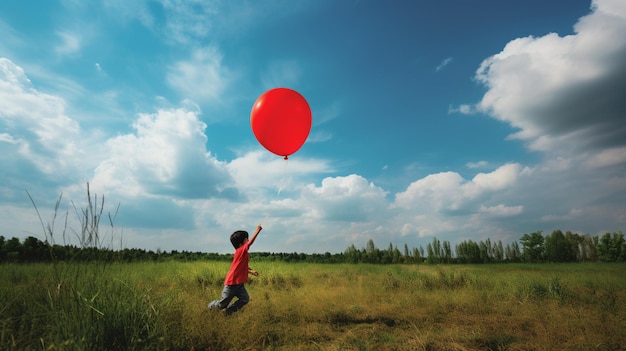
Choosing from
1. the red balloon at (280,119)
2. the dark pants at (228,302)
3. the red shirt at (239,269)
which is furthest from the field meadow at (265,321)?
the red balloon at (280,119)

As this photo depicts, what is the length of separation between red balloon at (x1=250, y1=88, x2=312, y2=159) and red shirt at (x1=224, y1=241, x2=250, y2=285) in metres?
2.36

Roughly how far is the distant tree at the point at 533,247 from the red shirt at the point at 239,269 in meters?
56.7

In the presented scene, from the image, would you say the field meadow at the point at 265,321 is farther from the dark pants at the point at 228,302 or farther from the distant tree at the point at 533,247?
the distant tree at the point at 533,247

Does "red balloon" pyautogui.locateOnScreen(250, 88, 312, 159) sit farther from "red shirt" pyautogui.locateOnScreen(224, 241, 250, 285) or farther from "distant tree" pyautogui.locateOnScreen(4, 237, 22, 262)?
"distant tree" pyautogui.locateOnScreen(4, 237, 22, 262)

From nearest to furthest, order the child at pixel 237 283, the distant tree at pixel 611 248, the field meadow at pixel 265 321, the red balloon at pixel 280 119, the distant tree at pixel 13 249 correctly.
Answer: the field meadow at pixel 265 321
the child at pixel 237 283
the red balloon at pixel 280 119
the distant tree at pixel 13 249
the distant tree at pixel 611 248

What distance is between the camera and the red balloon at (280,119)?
6.67 m

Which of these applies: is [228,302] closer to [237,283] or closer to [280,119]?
[237,283]

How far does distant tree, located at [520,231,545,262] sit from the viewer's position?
48.9 meters

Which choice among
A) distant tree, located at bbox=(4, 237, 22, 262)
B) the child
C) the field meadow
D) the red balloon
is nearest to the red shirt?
the child

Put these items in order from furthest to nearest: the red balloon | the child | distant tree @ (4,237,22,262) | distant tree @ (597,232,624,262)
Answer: distant tree @ (597,232,624,262) → distant tree @ (4,237,22,262) → the red balloon → the child

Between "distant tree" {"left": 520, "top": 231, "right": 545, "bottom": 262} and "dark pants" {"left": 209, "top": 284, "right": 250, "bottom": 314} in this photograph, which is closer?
"dark pants" {"left": 209, "top": 284, "right": 250, "bottom": 314}

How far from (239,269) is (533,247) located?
58.5 metres

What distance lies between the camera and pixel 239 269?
568 centimetres

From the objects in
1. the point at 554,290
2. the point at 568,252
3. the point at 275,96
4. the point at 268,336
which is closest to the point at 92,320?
the point at 268,336
